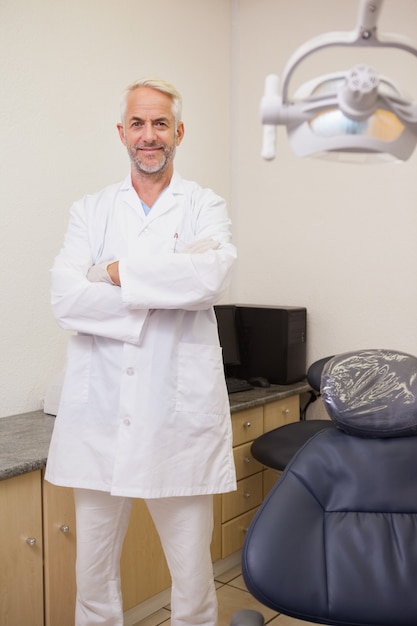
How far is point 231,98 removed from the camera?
10.9ft

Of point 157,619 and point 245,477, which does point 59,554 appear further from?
point 245,477

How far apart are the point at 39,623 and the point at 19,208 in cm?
141

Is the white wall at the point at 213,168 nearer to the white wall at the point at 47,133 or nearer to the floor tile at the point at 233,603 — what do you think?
the white wall at the point at 47,133

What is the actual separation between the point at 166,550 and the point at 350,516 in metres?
0.72

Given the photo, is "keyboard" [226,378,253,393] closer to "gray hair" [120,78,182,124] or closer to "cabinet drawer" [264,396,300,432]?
"cabinet drawer" [264,396,300,432]

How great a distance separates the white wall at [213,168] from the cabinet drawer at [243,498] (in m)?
0.75

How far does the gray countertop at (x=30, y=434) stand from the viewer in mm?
1798

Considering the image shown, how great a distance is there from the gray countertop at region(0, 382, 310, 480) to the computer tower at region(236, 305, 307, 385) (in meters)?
0.16

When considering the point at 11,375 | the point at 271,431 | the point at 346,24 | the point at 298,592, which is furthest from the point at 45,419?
the point at 346,24

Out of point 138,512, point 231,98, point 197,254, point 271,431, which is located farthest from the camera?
point 231,98

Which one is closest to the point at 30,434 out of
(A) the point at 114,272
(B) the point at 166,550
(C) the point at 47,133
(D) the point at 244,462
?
(B) the point at 166,550

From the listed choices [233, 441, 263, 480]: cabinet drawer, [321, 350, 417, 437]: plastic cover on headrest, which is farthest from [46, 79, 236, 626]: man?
[233, 441, 263, 480]: cabinet drawer

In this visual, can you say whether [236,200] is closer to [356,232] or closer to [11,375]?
[356,232]

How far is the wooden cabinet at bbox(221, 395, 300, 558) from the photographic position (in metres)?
2.61
